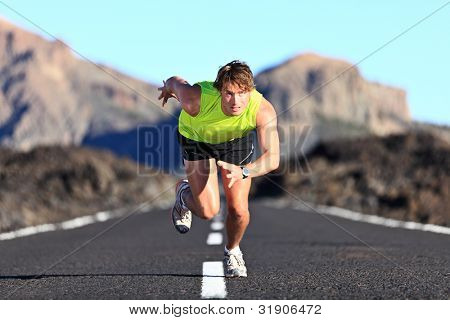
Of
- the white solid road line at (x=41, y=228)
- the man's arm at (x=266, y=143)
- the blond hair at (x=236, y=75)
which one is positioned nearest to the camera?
the man's arm at (x=266, y=143)

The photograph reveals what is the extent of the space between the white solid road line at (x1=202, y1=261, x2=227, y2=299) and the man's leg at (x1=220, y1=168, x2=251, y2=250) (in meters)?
0.29

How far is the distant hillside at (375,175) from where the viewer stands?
83.7 feet

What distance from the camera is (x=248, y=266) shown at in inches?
300

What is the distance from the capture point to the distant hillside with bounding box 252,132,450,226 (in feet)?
83.7

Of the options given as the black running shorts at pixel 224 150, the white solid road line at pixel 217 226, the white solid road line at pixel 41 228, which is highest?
the black running shorts at pixel 224 150

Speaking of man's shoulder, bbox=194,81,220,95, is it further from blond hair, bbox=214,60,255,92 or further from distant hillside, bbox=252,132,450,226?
distant hillside, bbox=252,132,450,226

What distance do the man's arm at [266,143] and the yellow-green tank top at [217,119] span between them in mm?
71

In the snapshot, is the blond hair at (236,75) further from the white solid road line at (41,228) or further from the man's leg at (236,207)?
→ the white solid road line at (41,228)

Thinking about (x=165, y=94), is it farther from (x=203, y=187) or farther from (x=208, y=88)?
(x=203, y=187)

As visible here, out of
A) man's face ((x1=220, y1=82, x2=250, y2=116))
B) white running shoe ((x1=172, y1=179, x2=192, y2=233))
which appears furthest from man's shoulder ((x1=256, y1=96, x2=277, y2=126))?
white running shoe ((x1=172, y1=179, x2=192, y2=233))

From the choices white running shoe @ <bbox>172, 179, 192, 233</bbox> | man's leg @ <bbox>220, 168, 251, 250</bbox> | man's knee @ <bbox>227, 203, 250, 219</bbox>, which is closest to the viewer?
man's leg @ <bbox>220, 168, 251, 250</bbox>
